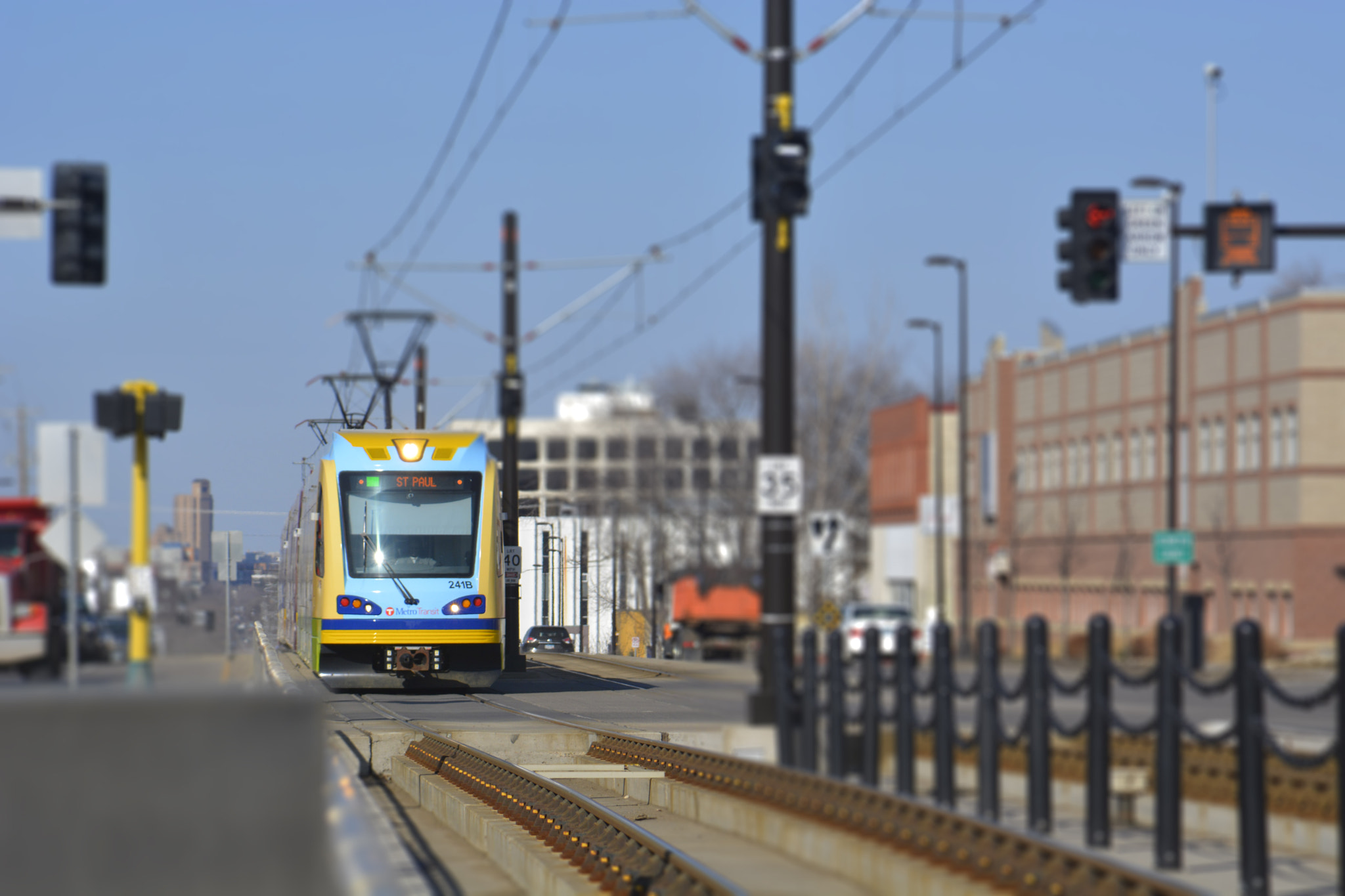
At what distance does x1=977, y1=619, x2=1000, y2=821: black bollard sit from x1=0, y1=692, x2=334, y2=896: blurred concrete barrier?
4875mm

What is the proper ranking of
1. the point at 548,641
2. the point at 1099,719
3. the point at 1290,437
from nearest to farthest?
the point at 1099,719, the point at 548,641, the point at 1290,437

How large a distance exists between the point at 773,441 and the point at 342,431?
11.4 feet

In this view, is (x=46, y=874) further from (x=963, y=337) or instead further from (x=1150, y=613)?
(x=1150, y=613)

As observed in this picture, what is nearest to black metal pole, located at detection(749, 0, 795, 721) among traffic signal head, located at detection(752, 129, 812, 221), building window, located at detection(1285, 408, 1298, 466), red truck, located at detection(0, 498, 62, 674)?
traffic signal head, located at detection(752, 129, 812, 221)

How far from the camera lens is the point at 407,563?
1479 centimetres

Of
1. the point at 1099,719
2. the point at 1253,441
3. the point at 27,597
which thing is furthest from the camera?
the point at 1253,441

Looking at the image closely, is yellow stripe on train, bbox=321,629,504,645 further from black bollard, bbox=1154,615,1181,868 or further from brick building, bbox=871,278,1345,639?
brick building, bbox=871,278,1345,639

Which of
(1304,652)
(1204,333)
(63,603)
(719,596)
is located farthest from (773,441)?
(1204,333)

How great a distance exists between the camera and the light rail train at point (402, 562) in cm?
1392

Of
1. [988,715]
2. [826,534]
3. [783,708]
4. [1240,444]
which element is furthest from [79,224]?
[1240,444]

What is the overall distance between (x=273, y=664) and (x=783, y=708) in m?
4.94

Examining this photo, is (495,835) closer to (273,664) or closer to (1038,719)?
(273,664)

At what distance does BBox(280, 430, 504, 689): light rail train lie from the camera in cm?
1392

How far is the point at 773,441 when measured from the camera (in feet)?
50.2
